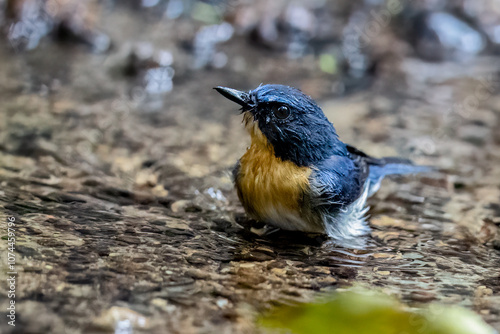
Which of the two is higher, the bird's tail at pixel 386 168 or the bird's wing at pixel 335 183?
the bird's tail at pixel 386 168

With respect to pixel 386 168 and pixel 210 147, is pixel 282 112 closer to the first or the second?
pixel 386 168

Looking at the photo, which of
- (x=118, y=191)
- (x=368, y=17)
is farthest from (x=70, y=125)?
(x=368, y=17)

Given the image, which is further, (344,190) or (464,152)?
(464,152)

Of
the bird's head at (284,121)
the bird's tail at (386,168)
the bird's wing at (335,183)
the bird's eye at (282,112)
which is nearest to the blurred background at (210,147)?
the bird's tail at (386,168)

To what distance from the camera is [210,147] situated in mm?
4941

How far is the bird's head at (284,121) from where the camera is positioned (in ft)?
11.1

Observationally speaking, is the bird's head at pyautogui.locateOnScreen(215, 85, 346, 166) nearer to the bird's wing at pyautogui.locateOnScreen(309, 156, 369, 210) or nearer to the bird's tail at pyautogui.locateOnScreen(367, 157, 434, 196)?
the bird's wing at pyautogui.locateOnScreen(309, 156, 369, 210)

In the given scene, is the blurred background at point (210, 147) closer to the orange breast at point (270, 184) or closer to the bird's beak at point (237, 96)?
the orange breast at point (270, 184)

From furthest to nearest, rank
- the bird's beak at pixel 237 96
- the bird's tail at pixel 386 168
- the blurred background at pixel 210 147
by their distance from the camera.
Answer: the bird's tail at pixel 386 168 < the bird's beak at pixel 237 96 < the blurred background at pixel 210 147

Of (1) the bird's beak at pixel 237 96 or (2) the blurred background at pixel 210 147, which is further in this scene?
(1) the bird's beak at pixel 237 96

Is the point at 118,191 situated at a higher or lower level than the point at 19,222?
higher

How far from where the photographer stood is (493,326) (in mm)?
2439

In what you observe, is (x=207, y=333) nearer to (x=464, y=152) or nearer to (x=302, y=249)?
(x=302, y=249)

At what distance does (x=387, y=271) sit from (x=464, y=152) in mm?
2493
